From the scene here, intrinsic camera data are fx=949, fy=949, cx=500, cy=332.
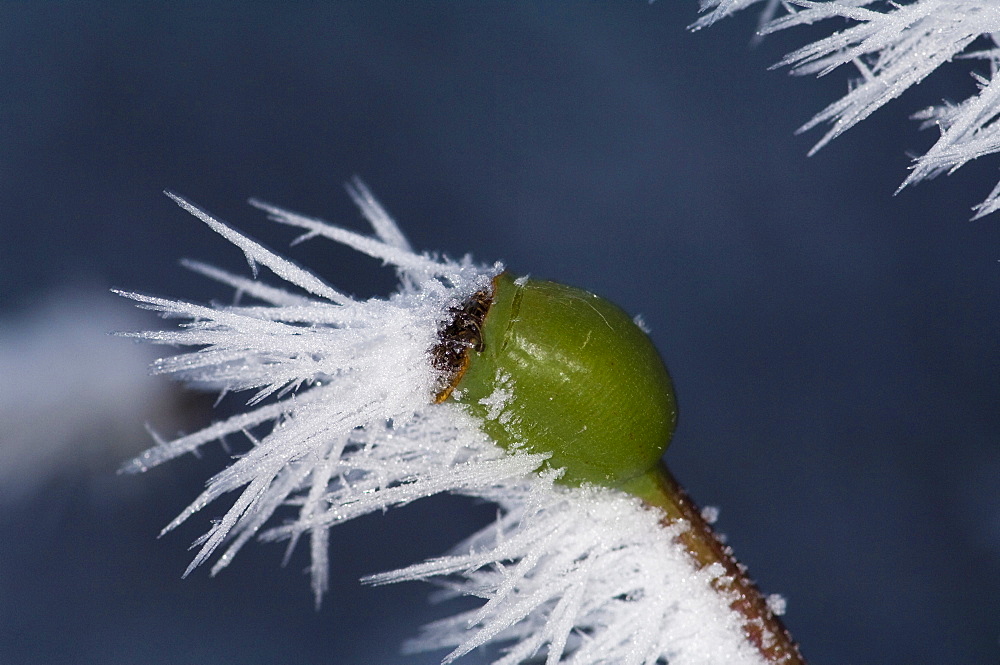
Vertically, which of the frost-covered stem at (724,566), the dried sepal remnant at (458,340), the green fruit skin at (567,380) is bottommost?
the frost-covered stem at (724,566)

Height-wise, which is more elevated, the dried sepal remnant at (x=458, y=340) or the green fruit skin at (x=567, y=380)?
the dried sepal remnant at (x=458, y=340)

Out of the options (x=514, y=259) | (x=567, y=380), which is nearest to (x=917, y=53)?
(x=567, y=380)

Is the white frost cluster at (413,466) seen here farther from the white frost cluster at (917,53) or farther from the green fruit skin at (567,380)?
the white frost cluster at (917,53)

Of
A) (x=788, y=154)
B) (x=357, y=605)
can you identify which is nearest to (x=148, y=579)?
(x=357, y=605)

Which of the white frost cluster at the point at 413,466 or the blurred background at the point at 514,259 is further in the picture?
the blurred background at the point at 514,259

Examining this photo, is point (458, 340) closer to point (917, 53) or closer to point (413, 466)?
point (413, 466)

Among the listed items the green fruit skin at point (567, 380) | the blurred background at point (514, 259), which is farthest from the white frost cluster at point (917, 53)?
the blurred background at point (514, 259)

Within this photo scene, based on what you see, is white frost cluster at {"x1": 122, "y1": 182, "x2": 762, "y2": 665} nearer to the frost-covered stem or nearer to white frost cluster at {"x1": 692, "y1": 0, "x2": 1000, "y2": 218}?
the frost-covered stem

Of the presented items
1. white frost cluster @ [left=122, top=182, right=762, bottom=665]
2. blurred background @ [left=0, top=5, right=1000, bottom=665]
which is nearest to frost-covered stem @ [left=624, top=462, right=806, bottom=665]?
white frost cluster @ [left=122, top=182, right=762, bottom=665]
